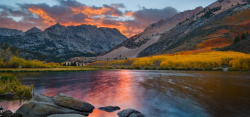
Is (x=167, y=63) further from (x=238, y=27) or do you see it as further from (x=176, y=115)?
(x=238, y=27)

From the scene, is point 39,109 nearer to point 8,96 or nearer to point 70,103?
point 70,103

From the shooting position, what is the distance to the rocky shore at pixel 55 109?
1127 centimetres

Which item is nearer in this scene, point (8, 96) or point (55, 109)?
point (55, 109)

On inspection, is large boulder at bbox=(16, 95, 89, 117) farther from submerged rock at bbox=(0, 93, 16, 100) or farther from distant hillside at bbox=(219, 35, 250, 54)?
distant hillside at bbox=(219, 35, 250, 54)

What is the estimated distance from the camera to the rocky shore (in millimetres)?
11266

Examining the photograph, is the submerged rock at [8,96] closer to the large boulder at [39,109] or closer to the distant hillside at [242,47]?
the large boulder at [39,109]

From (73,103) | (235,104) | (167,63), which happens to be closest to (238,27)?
(167,63)

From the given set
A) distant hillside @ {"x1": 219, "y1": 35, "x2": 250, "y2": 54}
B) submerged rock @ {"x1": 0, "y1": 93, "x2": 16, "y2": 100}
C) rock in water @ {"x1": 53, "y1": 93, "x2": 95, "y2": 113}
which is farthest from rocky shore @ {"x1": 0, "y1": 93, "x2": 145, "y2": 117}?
distant hillside @ {"x1": 219, "y1": 35, "x2": 250, "y2": 54}

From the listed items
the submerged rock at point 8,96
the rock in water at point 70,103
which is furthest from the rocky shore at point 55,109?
the submerged rock at point 8,96

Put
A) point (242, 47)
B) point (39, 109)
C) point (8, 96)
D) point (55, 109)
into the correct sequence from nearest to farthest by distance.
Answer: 1. point (39, 109)
2. point (55, 109)
3. point (8, 96)
4. point (242, 47)

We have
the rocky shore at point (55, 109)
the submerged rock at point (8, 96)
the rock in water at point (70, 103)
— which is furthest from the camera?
the submerged rock at point (8, 96)

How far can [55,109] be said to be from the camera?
39.1 feet

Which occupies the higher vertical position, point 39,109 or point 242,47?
point 242,47

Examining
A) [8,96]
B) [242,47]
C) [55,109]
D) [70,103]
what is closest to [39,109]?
[55,109]
